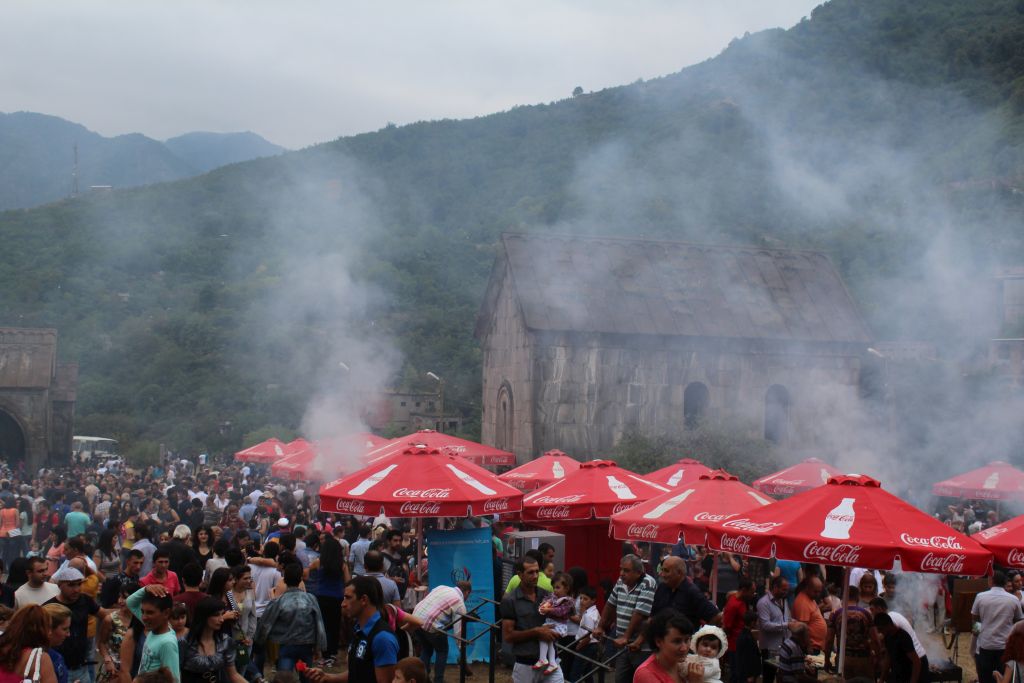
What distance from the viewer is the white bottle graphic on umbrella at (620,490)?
1378 cm

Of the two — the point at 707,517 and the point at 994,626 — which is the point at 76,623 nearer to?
the point at 707,517

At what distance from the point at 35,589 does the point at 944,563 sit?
7557mm

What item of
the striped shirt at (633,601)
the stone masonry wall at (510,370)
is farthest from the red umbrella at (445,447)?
the striped shirt at (633,601)

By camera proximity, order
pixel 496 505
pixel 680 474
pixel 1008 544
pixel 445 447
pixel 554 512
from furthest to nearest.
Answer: pixel 445 447 < pixel 680 474 < pixel 554 512 < pixel 496 505 < pixel 1008 544

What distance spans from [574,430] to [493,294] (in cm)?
596

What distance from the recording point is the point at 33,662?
6.08 m

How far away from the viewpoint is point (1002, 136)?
7369cm

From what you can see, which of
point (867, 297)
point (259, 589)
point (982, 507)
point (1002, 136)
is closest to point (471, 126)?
point (1002, 136)

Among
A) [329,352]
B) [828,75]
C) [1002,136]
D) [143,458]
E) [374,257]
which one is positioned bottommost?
[143,458]

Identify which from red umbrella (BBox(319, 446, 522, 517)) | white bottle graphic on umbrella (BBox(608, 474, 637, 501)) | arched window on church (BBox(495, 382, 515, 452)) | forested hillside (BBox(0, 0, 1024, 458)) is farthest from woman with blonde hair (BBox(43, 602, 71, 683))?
forested hillside (BBox(0, 0, 1024, 458))

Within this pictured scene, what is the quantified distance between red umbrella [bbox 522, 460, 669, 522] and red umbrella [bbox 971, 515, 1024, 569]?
15.2 feet

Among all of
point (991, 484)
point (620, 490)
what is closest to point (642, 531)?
point (620, 490)

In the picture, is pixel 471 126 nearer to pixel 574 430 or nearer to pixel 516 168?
pixel 516 168

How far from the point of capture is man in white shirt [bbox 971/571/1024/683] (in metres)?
10.5
